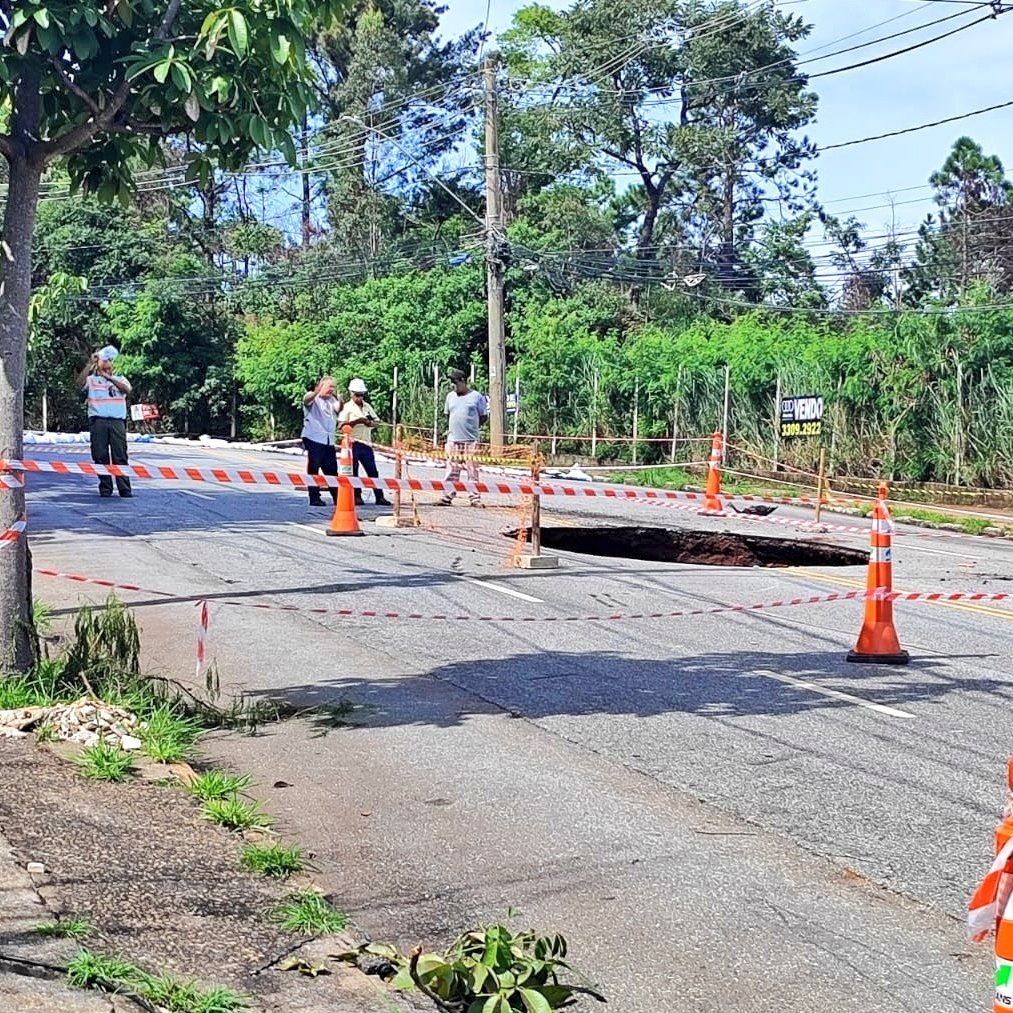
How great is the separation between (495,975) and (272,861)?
162cm

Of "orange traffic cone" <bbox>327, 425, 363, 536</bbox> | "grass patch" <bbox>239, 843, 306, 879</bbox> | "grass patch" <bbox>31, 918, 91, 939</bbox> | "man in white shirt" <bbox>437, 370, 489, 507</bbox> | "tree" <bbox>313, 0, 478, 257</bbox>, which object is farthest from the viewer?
"tree" <bbox>313, 0, 478, 257</bbox>

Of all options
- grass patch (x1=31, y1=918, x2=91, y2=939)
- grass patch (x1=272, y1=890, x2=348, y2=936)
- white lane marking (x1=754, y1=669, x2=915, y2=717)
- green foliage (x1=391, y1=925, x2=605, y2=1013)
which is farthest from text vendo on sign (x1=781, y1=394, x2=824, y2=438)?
grass patch (x1=31, y1=918, x2=91, y2=939)

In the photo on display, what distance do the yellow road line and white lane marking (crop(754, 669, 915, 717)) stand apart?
3570 millimetres

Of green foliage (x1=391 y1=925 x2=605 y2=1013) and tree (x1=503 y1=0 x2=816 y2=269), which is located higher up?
tree (x1=503 y1=0 x2=816 y2=269)

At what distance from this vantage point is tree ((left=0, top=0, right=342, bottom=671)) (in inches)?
265

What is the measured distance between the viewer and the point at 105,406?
1930 cm

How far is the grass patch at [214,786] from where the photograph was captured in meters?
6.36

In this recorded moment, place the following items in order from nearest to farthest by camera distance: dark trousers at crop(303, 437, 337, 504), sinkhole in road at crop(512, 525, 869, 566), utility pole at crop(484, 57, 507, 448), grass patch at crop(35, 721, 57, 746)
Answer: grass patch at crop(35, 721, 57, 746) < sinkhole in road at crop(512, 525, 869, 566) < dark trousers at crop(303, 437, 337, 504) < utility pole at crop(484, 57, 507, 448)

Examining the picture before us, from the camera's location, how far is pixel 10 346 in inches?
298

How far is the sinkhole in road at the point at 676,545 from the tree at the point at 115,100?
39.0 feet

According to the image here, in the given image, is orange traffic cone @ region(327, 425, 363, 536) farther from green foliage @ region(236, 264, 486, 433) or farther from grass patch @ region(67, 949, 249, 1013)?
green foliage @ region(236, 264, 486, 433)

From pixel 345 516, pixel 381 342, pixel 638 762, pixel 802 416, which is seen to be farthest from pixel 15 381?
pixel 381 342

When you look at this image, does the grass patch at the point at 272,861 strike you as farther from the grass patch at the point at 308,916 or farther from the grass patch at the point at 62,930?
the grass patch at the point at 62,930

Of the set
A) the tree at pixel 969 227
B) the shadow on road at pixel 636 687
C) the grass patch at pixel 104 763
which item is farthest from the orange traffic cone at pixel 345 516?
the tree at pixel 969 227
